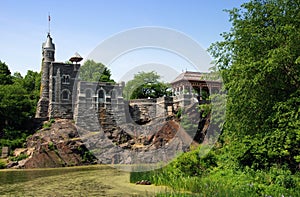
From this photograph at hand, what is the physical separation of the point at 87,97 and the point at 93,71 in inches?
848

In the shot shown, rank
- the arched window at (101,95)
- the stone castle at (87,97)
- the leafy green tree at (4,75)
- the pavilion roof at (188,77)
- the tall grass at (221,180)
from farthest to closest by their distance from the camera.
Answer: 1. the leafy green tree at (4,75)
2. the pavilion roof at (188,77)
3. the arched window at (101,95)
4. the stone castle at (87,97)
5. the tall grass at (221,180)

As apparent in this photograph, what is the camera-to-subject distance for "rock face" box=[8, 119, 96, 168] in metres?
32.9

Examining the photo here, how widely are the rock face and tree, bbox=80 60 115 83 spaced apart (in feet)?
76.3

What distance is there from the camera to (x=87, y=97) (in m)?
45.8

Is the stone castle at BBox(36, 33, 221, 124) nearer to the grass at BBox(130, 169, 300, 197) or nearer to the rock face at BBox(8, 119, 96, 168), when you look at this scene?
Answer: the rock face at BBox(8, 119, 96, 168)

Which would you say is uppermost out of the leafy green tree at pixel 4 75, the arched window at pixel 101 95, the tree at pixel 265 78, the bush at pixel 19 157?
the leafy green tree at pixel 4 75

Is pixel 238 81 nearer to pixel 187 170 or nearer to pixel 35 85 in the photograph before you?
pixel 187 170

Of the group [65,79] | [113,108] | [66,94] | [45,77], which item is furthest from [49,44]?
[113,108]

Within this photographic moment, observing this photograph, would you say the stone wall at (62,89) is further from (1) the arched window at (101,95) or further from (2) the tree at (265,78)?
(2) the tree at (265,78)

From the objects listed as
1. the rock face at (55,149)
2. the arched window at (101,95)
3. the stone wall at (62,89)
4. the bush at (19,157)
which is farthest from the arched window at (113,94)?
the bush at (19,157)

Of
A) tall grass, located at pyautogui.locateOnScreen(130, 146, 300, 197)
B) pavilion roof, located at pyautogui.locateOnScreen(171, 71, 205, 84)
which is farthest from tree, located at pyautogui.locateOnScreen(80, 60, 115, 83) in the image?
tall grass, located at pyautogui.locateOnScreen(130, 146, 300, 197)

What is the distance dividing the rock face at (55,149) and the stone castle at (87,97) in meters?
5.24

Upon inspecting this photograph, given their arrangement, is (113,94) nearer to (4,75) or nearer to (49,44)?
(49,44)

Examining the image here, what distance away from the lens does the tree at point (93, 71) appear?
6342 centimetres
